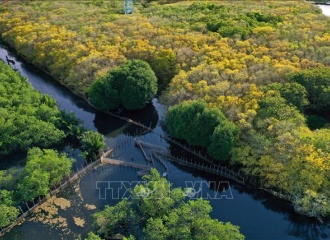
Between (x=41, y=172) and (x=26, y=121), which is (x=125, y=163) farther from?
(x=26, y=121)

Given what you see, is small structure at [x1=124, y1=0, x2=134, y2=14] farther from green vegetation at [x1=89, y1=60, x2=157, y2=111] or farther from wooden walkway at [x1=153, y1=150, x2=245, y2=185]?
wooden walkway at [x1=153, y1=150, x2=245, y2=185]

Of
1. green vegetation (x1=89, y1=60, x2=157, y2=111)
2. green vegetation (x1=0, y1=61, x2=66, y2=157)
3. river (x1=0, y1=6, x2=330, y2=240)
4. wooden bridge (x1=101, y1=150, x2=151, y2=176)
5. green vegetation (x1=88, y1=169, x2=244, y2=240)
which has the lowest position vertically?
river (x1=0, y1=6, x2=330, y2=240)

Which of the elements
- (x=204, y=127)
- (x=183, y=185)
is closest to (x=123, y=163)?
(x=183, y=185)

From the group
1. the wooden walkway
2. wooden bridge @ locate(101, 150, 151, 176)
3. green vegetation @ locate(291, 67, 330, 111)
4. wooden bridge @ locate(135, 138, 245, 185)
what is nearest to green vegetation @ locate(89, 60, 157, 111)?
wooden bridge @ locate(135, 138, 245, 185)

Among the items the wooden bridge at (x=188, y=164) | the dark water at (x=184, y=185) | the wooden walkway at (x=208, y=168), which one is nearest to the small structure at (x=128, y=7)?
the dark water at (x=184, y=185)

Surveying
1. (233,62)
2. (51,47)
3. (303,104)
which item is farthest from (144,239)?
(51,47)

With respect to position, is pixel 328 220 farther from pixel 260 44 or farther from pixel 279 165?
pixel 260 44
